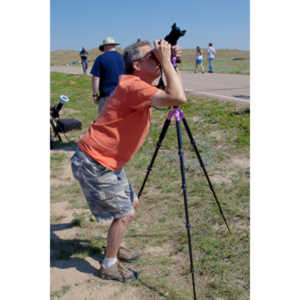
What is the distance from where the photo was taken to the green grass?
9.08 feet

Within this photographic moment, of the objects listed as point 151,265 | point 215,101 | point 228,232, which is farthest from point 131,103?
point 215,101

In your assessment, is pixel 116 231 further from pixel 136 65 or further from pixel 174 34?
pixel 174 34

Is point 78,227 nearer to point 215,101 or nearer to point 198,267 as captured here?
point 198,267

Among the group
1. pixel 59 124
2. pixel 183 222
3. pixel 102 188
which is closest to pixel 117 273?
pixel 102 188

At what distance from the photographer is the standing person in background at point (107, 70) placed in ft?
17.0

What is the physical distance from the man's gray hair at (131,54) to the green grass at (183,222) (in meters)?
1.70

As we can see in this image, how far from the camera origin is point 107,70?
518cm

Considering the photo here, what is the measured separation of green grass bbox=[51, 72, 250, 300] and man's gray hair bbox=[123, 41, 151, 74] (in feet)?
5.58

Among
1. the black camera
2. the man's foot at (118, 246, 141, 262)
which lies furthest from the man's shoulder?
the man's foot at (118, 246, 141, 262)

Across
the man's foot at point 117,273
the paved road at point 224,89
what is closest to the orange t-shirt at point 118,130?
the man's foot at point 117,273

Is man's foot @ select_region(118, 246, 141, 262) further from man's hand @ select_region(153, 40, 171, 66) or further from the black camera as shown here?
the black camera

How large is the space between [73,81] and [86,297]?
667 inches

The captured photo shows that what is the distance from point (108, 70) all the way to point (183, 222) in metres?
2.67

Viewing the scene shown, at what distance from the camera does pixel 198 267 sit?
115 inches
